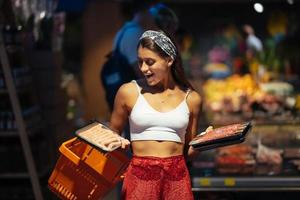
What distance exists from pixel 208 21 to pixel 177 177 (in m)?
8.75

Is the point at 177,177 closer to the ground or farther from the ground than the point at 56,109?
farther from the ground

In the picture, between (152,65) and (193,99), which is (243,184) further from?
(152,65)

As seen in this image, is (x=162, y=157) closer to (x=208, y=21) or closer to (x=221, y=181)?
(x=221, y=181)

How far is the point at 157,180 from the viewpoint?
14.0 ft

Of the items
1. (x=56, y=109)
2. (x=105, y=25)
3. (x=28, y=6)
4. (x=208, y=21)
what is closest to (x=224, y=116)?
(x=56, y=109)

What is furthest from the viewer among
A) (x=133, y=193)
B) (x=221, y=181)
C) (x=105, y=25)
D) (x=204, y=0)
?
(x=105, y=25)

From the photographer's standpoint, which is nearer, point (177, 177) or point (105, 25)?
point (177, 177)

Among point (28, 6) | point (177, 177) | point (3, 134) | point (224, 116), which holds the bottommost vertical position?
point (224, 116)

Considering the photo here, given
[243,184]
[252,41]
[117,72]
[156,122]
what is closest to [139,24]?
[117,72]

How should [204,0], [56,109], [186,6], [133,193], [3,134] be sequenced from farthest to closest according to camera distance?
[186,6] → [204,0] → [56,109] → [3,134] → [133,193]

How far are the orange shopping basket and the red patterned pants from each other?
0.43 ft

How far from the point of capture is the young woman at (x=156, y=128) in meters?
4.28

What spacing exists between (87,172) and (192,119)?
0.73m

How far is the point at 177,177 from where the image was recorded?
14.1 feet
